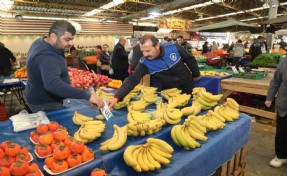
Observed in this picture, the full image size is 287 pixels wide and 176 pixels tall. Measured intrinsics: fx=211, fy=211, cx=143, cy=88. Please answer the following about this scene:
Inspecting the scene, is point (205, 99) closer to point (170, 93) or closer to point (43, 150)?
point (170, 93)

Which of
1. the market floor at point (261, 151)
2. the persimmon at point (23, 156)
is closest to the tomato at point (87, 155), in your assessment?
the persimmon at point (23, 156)

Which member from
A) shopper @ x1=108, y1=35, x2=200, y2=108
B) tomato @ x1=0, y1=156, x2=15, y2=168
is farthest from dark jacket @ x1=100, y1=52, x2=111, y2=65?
tomato @ x1=0, y1=156, x2=15, y2=168

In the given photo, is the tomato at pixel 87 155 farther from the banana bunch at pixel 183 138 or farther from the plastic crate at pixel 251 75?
the plastic crate at pixel 251 75

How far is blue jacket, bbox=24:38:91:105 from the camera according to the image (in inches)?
90.1

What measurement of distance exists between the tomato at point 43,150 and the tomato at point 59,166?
207 millimetres

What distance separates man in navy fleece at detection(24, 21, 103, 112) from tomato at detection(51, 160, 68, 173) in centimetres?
87

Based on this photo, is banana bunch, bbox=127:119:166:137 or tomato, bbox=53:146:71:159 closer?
tomato, bbox=53:146:71:159

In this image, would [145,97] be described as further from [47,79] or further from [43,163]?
[43,163]

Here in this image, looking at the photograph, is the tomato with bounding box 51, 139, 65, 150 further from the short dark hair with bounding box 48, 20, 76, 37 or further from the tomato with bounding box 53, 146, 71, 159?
the short dark hair with bounding box 48, 20, 76, 37

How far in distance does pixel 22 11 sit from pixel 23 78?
9.50 meters

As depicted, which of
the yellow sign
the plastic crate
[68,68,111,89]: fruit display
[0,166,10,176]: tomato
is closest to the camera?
[0,166,10,176]: tomato

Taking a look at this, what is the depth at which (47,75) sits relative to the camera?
90.4 inches

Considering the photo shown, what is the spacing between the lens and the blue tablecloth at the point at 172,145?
168 centimetres

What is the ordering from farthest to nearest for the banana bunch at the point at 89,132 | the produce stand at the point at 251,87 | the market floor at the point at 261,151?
the produce stand at the point at 251,87, the market floor at the point at 261,151, the banana bunch at the point at 89,132
